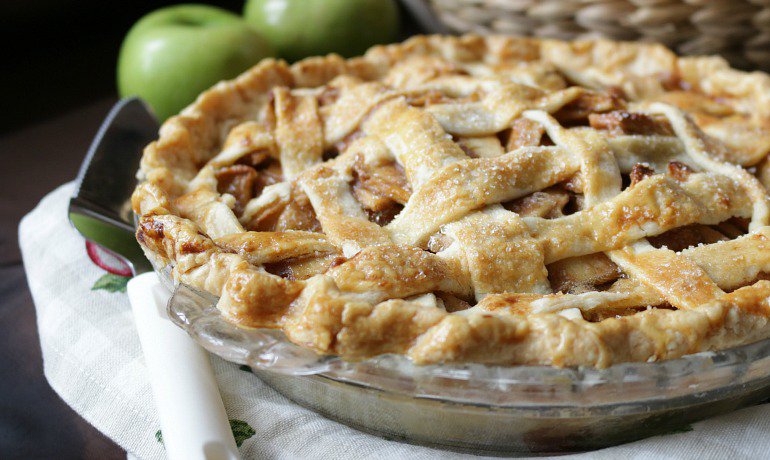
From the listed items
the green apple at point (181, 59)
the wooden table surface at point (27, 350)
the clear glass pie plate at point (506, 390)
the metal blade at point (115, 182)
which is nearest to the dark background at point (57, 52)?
the wooden table surface at point (27, 350)

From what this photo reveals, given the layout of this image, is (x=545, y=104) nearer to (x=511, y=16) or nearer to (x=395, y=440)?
(x=395, y=440)

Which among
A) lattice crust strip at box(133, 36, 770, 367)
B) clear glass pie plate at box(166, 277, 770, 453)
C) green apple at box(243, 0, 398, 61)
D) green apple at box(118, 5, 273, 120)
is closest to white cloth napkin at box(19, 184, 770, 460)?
clear glass pie plate at box(166, 277, 770, 453)

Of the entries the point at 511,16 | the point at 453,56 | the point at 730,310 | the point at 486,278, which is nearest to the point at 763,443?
the point at 730,310

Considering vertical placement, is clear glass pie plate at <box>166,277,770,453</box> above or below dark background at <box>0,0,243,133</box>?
above

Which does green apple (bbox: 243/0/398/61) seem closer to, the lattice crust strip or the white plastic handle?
the lattice crust strip

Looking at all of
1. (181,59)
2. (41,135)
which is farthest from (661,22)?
(41,135)
